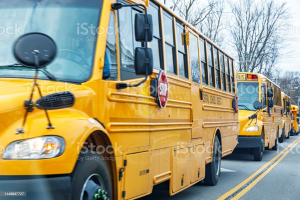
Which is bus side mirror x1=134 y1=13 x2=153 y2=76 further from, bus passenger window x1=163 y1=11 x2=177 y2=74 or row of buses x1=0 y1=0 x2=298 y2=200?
bus passenger window x1=163 y1=11 x2=177 y2=74

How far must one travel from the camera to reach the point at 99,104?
4.62m

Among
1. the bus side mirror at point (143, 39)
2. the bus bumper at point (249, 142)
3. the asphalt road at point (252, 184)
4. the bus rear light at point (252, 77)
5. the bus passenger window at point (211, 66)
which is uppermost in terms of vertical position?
the bus rear light at point (252, 77)

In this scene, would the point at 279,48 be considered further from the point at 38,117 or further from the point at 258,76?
the point at 38,117

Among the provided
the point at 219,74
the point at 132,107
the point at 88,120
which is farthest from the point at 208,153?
the point at 88,120

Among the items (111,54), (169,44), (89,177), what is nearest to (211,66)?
(169,44)

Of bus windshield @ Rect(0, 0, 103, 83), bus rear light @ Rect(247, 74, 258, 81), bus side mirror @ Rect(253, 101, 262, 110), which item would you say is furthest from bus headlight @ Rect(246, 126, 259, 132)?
bus windshield @ Rect(0, 0, 103, 83)

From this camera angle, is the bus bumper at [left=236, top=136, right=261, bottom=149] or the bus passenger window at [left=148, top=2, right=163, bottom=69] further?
the bus bumper at [left=236, top=136, right=261, bottom=149]

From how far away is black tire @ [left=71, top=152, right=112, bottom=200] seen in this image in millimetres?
3922

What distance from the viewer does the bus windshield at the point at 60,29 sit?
14.9 ft

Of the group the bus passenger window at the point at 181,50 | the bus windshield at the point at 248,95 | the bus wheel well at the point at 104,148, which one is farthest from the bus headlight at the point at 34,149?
the bus windshield at the point at 248,95

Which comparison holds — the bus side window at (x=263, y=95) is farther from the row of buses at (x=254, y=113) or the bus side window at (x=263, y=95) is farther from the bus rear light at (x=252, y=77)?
the bus rear light at (x=252, y=77)

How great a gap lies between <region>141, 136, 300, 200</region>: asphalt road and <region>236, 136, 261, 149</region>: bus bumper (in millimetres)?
620

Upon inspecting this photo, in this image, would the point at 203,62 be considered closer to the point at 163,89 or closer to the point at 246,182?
the point at 246,182

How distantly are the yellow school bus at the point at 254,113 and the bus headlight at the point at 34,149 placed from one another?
467 inches
